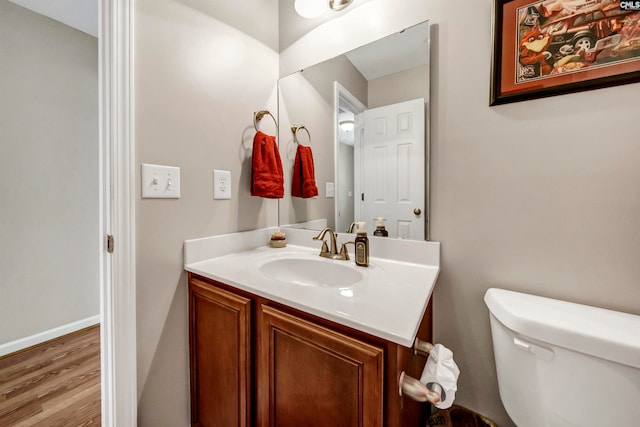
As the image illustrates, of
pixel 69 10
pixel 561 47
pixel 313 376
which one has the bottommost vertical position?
pixel 313 376

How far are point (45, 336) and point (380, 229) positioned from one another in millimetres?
2456

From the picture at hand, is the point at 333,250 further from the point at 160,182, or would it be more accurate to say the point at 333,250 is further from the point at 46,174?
the point at 46,174

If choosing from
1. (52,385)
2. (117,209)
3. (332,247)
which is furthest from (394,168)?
(52,385)

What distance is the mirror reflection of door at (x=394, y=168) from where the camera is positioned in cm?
98

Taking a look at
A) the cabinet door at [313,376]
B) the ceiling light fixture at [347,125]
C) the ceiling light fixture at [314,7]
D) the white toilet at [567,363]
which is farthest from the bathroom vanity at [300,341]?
the ceiling light fixture at [314,7]

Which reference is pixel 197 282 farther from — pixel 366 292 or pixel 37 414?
pixel 37 414

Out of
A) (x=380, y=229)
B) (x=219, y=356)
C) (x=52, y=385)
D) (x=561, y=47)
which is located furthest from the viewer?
(x=52, y=385)

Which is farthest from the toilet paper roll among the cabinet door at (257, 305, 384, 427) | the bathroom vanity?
the cabinet door at (257, 305, 384, 427)

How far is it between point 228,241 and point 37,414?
122cm

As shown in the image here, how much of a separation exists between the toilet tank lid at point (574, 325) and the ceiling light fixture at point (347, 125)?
877mm

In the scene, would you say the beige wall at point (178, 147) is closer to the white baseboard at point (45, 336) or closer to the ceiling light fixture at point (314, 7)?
the ceiling light fixture at point (314, 7)

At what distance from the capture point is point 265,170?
46.6 inches

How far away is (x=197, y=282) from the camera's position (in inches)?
37.6

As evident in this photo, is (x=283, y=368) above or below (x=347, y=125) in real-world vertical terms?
below
